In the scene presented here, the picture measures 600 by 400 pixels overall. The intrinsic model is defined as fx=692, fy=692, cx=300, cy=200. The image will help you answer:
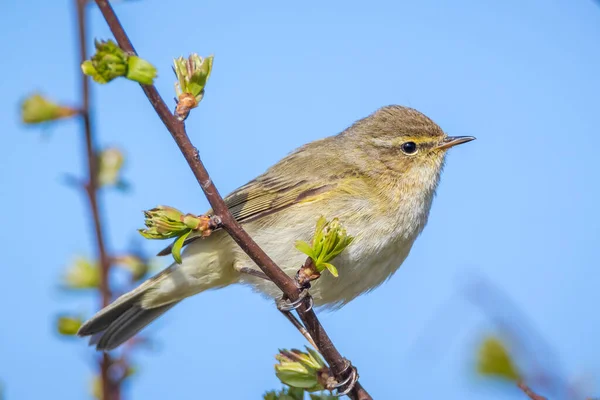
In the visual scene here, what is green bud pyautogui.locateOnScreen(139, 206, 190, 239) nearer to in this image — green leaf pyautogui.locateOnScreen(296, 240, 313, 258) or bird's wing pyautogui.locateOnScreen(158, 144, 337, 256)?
green leaf pyautogui.locateOnScreen(296, 240, 313, 258)

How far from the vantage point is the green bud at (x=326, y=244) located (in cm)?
263

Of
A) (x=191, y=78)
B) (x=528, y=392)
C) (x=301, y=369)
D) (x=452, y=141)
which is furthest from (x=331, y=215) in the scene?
(x=528, y=392)

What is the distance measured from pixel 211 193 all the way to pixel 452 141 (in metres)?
2.88

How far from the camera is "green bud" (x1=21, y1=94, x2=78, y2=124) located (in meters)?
3.16

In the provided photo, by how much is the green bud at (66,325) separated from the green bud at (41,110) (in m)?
Answer: 0.94

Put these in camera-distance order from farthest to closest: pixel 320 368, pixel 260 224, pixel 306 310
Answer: pixel 260 224, pixel 320 368, pixel 306 310

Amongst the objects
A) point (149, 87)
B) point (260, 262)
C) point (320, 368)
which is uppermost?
point (149, 87)

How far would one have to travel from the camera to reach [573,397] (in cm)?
169

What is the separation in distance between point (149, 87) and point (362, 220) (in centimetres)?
222

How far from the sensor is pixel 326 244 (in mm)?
2641

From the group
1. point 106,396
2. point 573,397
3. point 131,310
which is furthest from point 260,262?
point 131,310

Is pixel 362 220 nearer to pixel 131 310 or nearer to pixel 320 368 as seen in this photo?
pixel 320 368

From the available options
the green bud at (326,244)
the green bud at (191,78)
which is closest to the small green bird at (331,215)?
the green bud at (326,244)

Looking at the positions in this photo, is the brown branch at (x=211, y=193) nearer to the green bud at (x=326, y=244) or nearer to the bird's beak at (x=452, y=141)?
the green bud at (x=326, y=244)
